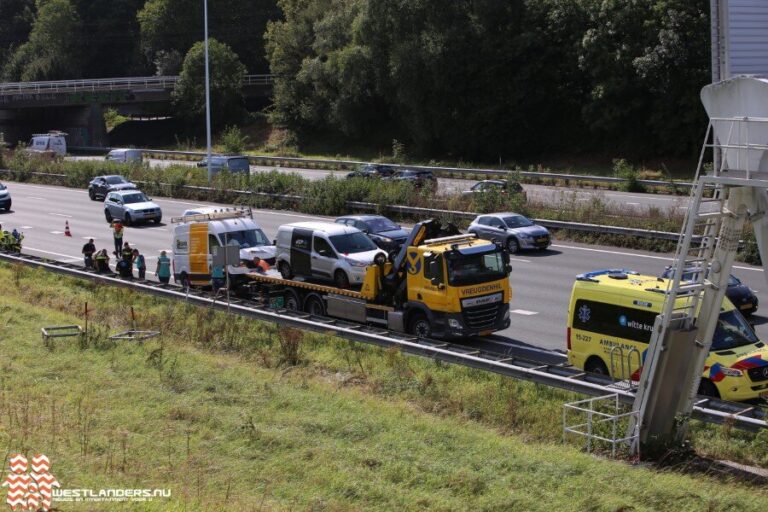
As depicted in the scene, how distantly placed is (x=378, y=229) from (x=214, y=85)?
5526 centimetres

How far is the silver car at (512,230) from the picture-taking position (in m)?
31.7

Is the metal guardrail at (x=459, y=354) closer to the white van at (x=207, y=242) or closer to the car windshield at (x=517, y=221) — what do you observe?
the white van at (x=207, y=242)

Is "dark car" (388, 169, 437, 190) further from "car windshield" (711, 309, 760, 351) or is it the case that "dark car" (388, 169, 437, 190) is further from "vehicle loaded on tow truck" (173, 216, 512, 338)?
"car windshield" (711, 309, 760, 351)

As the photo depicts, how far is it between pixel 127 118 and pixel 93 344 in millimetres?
82856

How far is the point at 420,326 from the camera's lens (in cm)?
2058

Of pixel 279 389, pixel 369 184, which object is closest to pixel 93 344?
pixel 279 389

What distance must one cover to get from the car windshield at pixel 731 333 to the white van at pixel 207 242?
507 inches

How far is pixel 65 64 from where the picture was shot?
101 meters

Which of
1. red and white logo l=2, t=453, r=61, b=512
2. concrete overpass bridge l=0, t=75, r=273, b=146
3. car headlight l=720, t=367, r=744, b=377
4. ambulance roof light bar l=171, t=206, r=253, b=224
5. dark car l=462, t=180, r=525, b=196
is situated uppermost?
concrete overpass bridge l=0, t=75, r=273, b=146

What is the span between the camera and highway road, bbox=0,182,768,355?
22125mm

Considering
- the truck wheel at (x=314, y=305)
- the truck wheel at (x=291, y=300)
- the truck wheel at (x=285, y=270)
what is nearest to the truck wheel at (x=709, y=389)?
the truck wheel at (x=314, y=305)

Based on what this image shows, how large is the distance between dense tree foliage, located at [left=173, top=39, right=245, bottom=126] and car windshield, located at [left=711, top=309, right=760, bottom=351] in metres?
70.1

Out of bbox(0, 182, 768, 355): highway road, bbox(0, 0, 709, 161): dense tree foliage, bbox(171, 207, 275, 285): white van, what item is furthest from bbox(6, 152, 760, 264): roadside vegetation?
bbox(171, 207, 275, 285): white van

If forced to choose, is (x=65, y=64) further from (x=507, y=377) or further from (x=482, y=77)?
(x=507, y=377)
